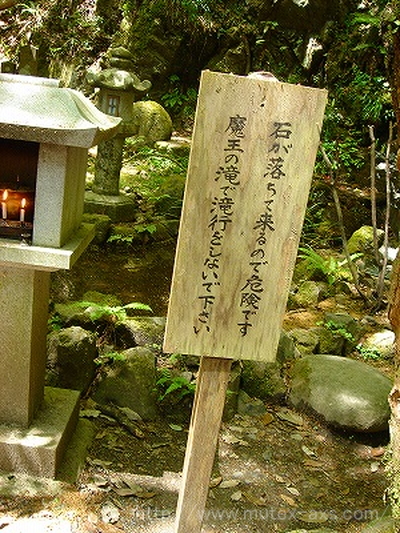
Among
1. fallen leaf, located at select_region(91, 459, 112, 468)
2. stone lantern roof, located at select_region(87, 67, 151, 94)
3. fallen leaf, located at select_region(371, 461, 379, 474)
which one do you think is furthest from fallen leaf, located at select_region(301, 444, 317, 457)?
stone lantern roof, located at select_region(87, 67, 151, 94)

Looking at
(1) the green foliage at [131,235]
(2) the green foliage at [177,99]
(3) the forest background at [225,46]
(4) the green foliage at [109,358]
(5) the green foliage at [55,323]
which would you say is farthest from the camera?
(2) the green foliage at [177,99]

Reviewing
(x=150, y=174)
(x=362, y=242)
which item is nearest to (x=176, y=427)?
(x=362, y=242)

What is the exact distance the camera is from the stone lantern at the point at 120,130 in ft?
27.7

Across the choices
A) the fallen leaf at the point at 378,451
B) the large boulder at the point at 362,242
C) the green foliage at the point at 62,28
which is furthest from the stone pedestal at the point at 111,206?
the green foliage at the point at 62,28

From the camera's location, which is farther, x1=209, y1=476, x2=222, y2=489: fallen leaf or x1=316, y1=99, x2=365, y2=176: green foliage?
x1=316, y1=99, x2=365, y2=176: green foliage

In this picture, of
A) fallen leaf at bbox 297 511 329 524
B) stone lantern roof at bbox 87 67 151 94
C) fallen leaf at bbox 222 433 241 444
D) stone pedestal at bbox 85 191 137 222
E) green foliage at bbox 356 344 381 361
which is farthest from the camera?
stone pedestal at bbox 85 191 137 222

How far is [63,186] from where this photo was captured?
3.14 metres

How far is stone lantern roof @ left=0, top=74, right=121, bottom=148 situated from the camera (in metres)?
2.91

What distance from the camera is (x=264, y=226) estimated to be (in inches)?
97.9

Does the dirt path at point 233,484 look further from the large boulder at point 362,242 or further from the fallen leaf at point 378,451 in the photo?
the large boulder at point 362,242

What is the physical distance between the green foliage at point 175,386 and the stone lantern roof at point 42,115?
88.0 inches

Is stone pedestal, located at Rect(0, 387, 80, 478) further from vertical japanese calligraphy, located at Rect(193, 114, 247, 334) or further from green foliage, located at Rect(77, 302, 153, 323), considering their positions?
vertical japanese calligraphy, located at Rect(193, 114, 247, 334)

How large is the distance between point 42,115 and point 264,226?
1331 millimetres

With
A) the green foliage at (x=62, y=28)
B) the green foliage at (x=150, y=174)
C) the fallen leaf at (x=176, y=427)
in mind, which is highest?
the green foliage at (x=62, y=28)
